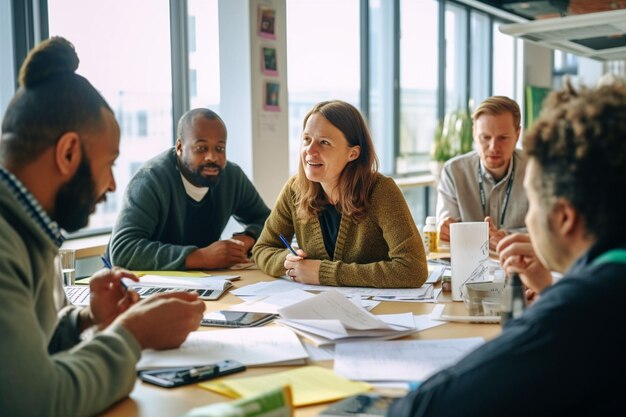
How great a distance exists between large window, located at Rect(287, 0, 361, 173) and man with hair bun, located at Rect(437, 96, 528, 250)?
1.49 meters

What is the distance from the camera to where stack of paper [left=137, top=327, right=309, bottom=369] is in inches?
56.9

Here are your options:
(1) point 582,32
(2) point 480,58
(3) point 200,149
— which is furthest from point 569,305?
A: (2) point 480,58

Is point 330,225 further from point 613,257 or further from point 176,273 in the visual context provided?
point 613,257

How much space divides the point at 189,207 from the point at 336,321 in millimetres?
1551

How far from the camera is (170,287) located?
2221 millimetres

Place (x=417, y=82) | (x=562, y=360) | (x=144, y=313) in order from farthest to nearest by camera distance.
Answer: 1. (x=417, y=82)
2. (x=144, y=313)
3. (x=562, y=360)

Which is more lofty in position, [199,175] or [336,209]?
[199,175]

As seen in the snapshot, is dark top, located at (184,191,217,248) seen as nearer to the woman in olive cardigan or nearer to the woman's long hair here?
the woman in olive cardigan

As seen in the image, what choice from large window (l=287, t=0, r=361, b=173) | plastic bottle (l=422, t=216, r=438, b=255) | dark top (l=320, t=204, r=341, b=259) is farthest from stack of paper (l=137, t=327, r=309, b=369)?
large window (l=287, t=0, r=361, b=173)

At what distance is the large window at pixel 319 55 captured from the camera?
506 cm

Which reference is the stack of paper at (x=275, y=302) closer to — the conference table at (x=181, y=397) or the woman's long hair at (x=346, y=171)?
the conference table at (x=181, y=397)

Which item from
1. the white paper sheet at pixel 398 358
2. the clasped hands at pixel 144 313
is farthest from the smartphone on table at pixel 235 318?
the white paper sheet at pixel 398 358

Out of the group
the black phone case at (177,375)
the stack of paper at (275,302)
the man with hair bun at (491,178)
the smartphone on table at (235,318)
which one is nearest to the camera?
the black phone case at (177,375)

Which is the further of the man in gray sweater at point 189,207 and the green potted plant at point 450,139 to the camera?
the green potted plant at point 450,139
